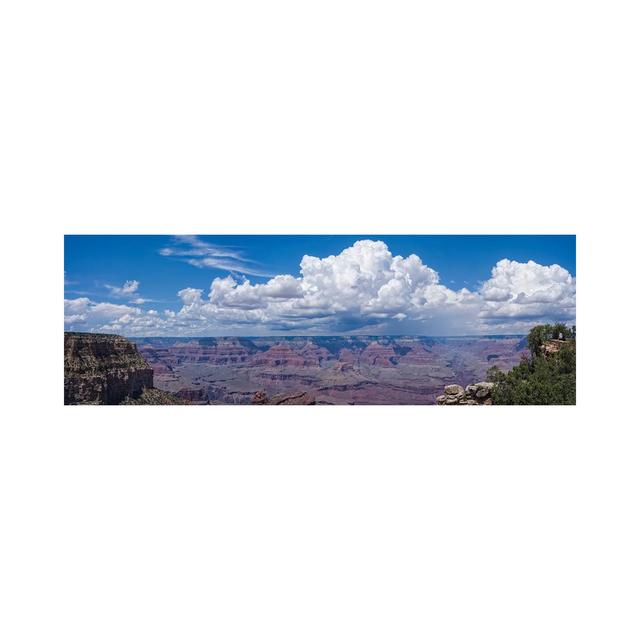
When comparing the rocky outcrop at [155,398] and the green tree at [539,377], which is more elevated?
the green tree at [539,377]

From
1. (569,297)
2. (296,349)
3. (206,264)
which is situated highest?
(206,264)

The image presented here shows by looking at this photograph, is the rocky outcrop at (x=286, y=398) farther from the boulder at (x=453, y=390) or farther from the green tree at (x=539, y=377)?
the green tree at (x=539, y=377)

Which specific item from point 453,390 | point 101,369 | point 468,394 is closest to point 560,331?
point 468,394

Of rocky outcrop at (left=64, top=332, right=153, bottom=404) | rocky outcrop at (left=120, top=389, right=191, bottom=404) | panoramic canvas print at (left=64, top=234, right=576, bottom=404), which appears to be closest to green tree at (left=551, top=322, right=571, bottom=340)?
panoramic canvas print at (left=64, top=234, right=576, bottom=404)

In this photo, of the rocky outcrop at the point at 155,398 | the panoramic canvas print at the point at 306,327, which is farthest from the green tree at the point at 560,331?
the rocky outcrop at the point at 155,398

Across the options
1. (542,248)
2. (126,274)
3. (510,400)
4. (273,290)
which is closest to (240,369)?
(273,290)
